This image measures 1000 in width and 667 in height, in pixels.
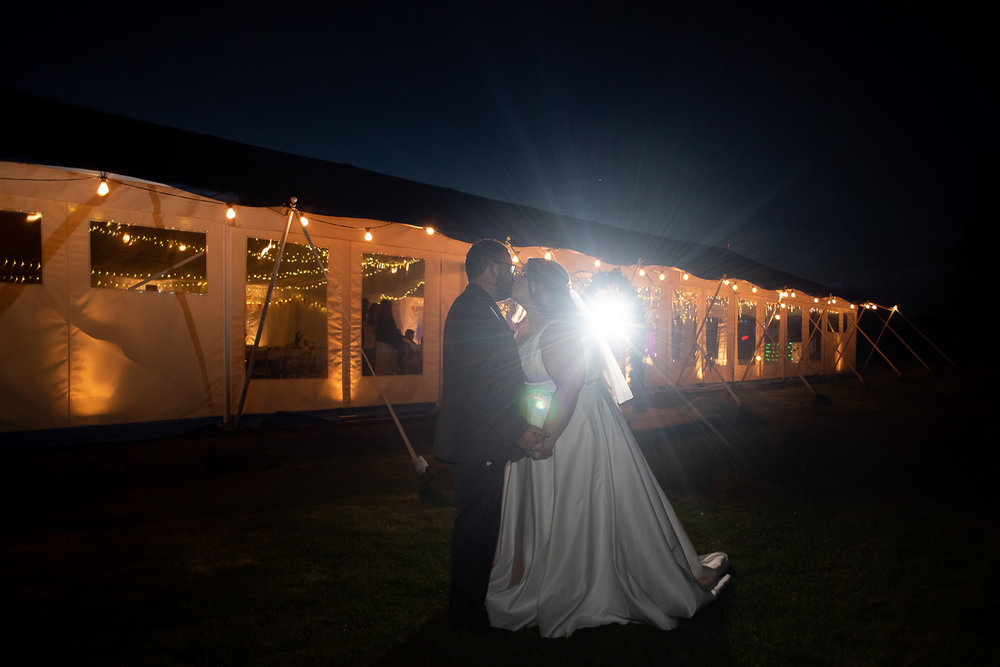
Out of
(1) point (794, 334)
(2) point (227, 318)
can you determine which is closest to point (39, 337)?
(2) point (227, 318)

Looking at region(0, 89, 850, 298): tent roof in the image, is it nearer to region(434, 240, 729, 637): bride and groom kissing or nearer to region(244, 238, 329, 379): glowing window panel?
region(244, 238, 329, 379): glowing window panel

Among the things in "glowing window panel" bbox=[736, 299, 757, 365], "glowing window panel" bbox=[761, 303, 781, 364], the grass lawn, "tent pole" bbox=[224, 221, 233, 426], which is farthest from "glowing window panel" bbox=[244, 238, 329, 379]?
"glowing window panel" bbox=[761, 303, 781, 364]

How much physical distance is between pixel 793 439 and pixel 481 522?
6681 millimetres

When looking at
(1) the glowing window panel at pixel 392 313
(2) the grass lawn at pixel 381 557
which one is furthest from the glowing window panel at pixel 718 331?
(1) the glowing window panel at pixel 392 313

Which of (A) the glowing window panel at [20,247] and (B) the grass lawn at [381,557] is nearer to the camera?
(B) the grass lawn at [381,557]

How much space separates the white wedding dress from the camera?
8.61ft

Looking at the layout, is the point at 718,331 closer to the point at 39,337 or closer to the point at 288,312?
the point at 288,312

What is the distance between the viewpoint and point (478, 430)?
96.7 inches

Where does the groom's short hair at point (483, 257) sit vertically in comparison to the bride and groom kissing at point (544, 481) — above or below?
above

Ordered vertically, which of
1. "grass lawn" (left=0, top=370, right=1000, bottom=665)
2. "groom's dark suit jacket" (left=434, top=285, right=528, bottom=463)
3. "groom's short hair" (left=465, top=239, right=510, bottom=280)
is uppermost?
"groom's short hair" (left=465, top=239, right=510, bottom=280)

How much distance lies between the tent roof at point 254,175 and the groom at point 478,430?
424 centimetres

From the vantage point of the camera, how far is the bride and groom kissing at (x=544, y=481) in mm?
2469

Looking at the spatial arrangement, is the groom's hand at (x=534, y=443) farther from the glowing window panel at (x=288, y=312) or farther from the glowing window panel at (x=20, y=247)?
the glowing window panel at (x=20, y=247)

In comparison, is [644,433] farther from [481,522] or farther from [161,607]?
[161,607]
